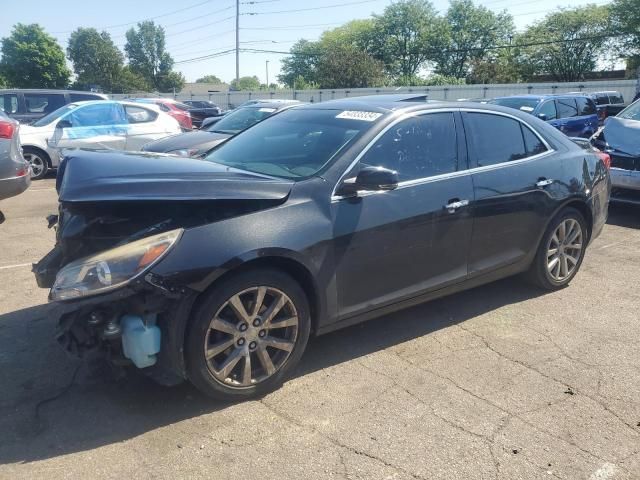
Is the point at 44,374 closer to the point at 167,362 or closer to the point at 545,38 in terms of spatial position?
the point at 167,362

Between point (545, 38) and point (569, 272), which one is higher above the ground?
point (545, 38)

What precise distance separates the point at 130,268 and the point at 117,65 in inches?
3647

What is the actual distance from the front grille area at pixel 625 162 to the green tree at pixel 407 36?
78560 mm

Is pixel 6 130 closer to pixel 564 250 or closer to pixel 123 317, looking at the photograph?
pixel 123 317

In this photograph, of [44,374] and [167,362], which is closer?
[167,362]

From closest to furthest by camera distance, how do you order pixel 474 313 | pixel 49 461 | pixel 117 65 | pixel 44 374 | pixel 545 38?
pixel 49 461 → pixel 44 374 → pixel 474 313 → pixel 545 38 → pixel 117 65

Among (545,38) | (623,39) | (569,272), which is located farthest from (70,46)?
(569,272)

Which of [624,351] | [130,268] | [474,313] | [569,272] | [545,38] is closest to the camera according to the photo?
[130,268]

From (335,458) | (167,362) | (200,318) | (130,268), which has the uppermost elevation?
(130,268)

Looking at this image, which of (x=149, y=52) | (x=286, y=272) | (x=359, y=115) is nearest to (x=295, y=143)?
(x=359, y=115)

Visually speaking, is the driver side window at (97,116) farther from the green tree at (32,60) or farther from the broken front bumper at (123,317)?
the green tree at (32,60)

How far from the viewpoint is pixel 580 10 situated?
2473 inches

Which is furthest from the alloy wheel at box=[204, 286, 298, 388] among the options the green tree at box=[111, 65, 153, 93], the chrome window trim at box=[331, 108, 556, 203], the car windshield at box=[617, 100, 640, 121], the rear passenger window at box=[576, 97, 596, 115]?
the green tree at box=[111, 65, 153, 93]

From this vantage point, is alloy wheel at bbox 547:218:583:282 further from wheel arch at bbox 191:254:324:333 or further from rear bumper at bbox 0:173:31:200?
rear bumper at bbox 0:173:31:200
